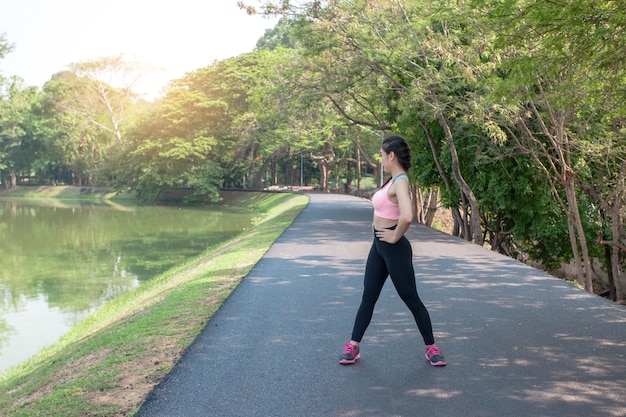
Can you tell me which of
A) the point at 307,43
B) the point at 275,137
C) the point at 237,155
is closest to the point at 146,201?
the point at 237,155

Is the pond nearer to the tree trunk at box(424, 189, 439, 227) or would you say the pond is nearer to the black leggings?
the black leggings

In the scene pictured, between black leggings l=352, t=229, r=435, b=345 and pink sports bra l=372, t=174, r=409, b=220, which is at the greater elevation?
pink sports bra l=372, t=174, r=409, b=220

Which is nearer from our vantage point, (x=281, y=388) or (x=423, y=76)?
(x=281, y=388)

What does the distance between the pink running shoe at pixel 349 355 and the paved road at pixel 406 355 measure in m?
0.08

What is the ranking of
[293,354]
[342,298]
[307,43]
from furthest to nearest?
[307,43] < [342,298] < [293,354]

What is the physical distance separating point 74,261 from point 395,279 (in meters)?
18.3

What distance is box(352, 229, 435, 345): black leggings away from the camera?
16.6ft

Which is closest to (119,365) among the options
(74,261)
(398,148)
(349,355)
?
(349,355)

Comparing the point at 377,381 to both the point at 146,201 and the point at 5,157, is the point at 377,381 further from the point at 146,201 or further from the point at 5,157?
the point at 5,157

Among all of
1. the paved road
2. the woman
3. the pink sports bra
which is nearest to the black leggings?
the woman

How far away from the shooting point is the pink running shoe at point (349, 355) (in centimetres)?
520

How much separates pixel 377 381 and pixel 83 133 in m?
76.5

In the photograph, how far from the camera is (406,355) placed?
18.1 feet

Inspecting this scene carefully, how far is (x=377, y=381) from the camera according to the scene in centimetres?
483
